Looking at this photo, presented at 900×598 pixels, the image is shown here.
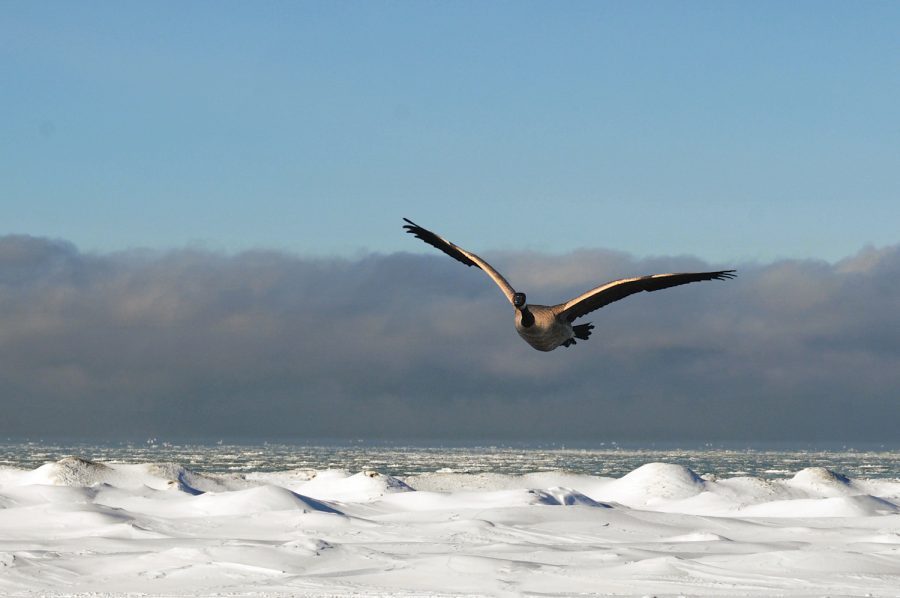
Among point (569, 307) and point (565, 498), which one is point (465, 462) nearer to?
point (565, 498)

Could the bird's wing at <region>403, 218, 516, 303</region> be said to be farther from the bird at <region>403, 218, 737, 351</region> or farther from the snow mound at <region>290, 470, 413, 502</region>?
the snow mound at <region>290, 470, 413, 502</region>

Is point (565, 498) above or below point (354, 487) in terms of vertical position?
above

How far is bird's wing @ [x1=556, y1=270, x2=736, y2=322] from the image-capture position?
1571cm

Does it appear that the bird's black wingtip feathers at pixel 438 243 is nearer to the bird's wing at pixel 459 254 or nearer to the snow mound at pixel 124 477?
the bird's wing at pixel 459 254

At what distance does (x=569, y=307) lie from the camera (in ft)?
51.9

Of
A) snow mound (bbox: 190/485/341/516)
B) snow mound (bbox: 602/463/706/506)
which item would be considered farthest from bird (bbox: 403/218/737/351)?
snow mound (bbox: 602/463/706/506)

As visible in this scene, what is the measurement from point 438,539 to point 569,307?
12427 mm

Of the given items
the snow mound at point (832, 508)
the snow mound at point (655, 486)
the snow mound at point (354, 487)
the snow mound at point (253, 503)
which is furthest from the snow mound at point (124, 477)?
the snow mound at point (832, 508)

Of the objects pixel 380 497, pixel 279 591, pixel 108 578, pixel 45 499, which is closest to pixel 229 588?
pixel 279 591

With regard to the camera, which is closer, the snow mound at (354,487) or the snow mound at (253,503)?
the snow mound at (253,503)

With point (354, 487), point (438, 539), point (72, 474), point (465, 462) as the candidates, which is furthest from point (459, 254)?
point (465, 462)

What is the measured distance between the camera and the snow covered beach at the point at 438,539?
65.6 ft

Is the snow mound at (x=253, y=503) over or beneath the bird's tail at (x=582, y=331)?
beneath

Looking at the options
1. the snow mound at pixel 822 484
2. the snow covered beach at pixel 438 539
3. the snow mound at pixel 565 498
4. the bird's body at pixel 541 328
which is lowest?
the snow covered beach at pixel 438 539
